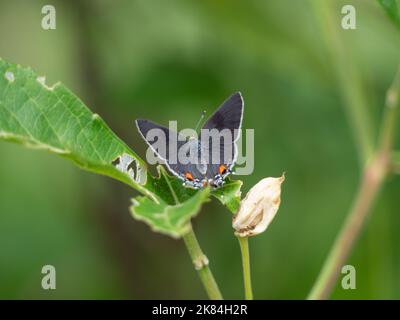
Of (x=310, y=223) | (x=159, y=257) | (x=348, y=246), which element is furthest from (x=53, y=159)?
(x=348, y=246)

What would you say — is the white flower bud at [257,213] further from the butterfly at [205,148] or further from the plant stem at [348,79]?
the plant stem at [348,79]

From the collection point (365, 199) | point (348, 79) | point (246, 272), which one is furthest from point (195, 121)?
point (246, 272)

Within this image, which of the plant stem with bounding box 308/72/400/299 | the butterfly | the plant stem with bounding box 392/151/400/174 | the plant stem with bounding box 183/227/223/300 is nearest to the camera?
the plant stem with bounding box 183/227/223/300

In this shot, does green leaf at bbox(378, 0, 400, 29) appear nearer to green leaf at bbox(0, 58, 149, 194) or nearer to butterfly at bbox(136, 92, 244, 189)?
butterfly at bbox(136, 92, 244, 189)

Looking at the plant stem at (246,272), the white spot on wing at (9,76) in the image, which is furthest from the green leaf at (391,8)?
the white spot on wing at (9,76)

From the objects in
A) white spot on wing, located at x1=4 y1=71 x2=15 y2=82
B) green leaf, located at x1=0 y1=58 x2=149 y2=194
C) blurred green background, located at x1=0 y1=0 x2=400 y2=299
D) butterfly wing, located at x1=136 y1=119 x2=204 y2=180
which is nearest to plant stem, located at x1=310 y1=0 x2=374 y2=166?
blurred green background, located at x1=0 y1=0 x2=400 y2=299

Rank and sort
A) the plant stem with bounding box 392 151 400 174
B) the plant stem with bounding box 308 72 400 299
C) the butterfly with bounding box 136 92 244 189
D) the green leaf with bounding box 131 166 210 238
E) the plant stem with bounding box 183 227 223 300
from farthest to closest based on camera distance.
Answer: the plant stem with bounding box 392 151 400 174 < the plant stem with bounding box 308 72 400 299 < the butterfly with bounding box 136 92 244 189 < the plant stem with bounding box 183 227 223 300 < the green leaf with bounding box 131 166 210 238

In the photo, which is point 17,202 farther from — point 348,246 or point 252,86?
point 348,246
